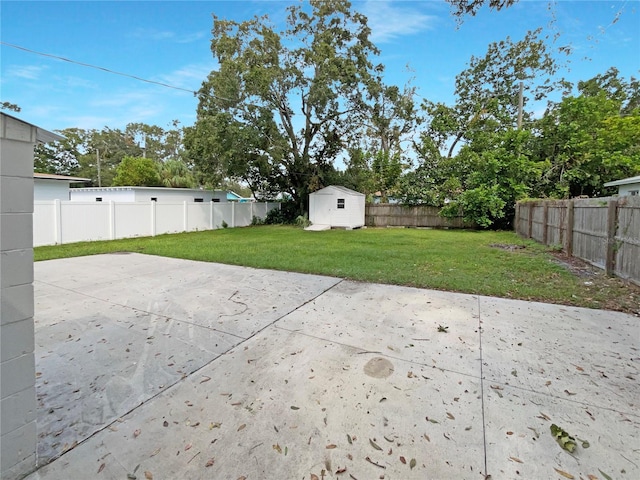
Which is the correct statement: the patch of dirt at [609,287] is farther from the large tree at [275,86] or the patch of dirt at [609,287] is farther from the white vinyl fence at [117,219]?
the large tree at [275,86]

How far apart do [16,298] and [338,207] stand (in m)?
16.8

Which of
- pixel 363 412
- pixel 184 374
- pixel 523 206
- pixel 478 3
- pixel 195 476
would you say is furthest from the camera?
pixel 523 206

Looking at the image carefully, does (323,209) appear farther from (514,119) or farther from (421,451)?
(421,451)

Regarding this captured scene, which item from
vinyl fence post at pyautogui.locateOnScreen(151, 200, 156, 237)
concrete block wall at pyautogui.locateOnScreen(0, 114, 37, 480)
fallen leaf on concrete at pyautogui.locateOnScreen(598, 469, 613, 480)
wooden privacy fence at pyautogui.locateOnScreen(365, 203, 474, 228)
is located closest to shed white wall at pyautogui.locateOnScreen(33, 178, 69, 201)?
vinyl fence post at pyautogui.locateOnScreen(151, 200, 156, 237)

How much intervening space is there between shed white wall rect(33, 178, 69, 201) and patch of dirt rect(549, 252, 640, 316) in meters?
20.2

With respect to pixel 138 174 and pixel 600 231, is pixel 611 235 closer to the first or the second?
pixel 600 231

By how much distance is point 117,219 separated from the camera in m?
12.4

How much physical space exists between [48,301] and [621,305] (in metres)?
7.70

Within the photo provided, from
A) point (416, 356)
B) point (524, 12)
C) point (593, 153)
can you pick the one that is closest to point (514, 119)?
point (593, 153)

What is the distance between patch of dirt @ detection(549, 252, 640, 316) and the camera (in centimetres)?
423

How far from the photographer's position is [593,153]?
1479 centimetres

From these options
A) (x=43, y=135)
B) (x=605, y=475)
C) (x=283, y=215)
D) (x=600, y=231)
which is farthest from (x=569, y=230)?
(x=283, y=215)

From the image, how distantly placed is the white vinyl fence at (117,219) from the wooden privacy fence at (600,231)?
37.9ft

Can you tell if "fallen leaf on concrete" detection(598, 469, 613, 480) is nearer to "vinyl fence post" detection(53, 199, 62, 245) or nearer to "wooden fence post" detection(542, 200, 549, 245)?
"wooden fence post" detection(542, 200, 549, 245)
